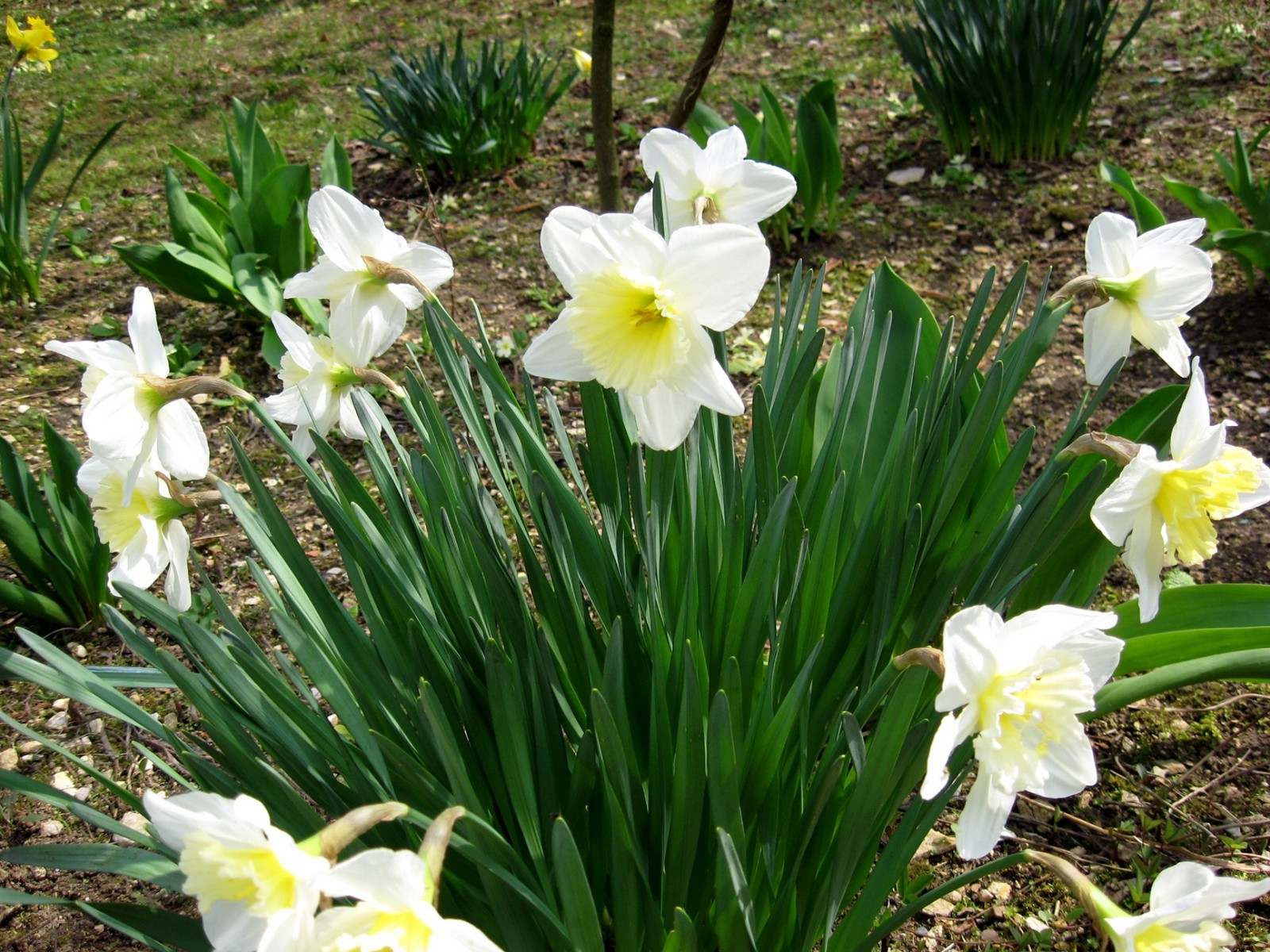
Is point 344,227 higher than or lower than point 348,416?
higher

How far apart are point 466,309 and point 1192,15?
14.2 ft

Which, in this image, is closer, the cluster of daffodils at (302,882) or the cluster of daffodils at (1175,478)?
the cluster of daffodils at (302,882)

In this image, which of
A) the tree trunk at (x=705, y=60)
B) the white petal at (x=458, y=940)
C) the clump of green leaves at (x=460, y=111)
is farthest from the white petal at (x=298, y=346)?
the clump of green leaves at (x=460, y=111)

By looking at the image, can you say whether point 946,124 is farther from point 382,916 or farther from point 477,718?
point 382,916

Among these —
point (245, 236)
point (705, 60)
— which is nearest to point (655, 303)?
point (705, 60)

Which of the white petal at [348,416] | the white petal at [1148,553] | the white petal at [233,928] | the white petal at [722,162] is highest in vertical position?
the white petal at [722,162]

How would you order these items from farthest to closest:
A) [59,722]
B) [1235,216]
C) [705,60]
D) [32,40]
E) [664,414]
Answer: [32,40]
[1235,216]
[705,60]
[59,722]
[664,414]

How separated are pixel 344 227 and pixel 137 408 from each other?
1.17 feet

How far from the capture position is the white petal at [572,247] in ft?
3.47

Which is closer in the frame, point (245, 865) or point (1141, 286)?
point (245, 865)

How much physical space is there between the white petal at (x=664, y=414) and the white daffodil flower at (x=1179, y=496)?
1.58ft

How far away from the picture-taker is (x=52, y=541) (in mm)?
2197

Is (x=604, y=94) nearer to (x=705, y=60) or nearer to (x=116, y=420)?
(x=705, y=60)

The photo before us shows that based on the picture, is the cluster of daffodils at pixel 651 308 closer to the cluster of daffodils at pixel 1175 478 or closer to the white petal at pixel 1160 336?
the cluster of daffodils at pixel 1175 478
